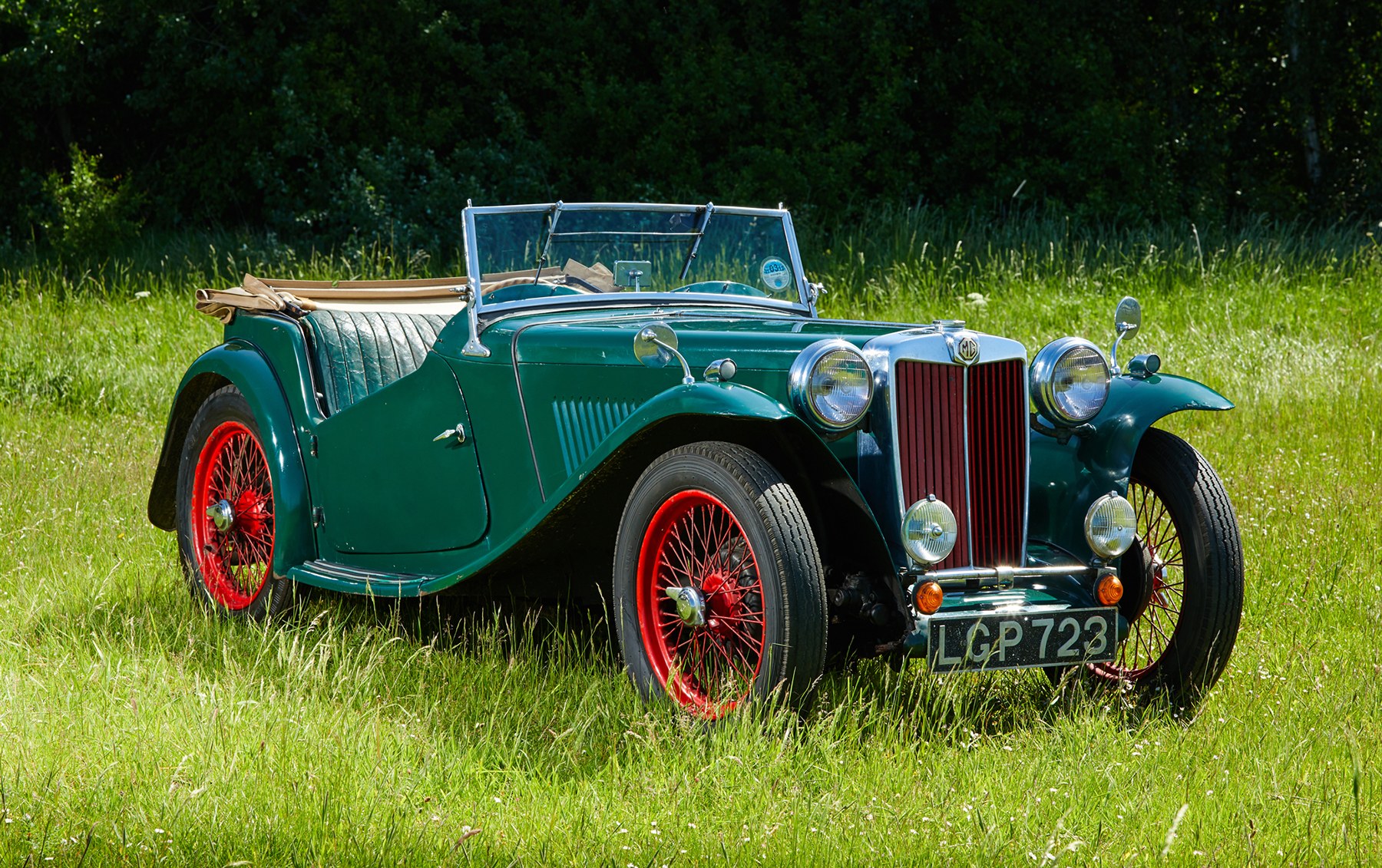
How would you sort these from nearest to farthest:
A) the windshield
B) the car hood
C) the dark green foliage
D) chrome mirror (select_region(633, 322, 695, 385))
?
1. chrome mirror (select_region(633, 322, 695, 385))
2. the car hood
3. the windshield
4. the dark green foliage

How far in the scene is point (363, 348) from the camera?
5066 millimetres

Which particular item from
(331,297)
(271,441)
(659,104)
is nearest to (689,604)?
(271,441)

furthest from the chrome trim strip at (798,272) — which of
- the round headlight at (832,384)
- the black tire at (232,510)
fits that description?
the black tire at (232,510)

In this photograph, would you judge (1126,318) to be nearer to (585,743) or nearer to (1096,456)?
(1096,456)

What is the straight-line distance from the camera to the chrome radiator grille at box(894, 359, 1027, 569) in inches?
135

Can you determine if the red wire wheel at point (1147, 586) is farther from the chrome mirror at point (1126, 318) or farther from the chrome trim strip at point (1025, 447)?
the chrome mirror at point (1126, 318)

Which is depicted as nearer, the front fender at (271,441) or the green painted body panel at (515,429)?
the green painted body panel at (515,429)

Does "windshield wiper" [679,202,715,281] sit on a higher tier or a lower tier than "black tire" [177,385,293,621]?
higher

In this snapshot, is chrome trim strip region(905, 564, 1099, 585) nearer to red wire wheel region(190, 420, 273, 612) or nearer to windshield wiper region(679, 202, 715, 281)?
windshield wiper region(679, 202, 715, 281)

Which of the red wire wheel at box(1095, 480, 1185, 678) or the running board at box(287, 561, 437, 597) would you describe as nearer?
the red wire wheel at box(1095, 480, 1185, 678)

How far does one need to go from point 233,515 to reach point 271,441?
1.45 feet

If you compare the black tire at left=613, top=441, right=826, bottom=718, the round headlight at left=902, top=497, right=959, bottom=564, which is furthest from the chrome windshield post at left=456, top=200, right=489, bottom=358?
the round headlight at left=902, top=497, right=959, bottom=564

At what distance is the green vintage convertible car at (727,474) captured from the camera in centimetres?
324

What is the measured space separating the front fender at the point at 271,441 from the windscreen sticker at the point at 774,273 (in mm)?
1805
